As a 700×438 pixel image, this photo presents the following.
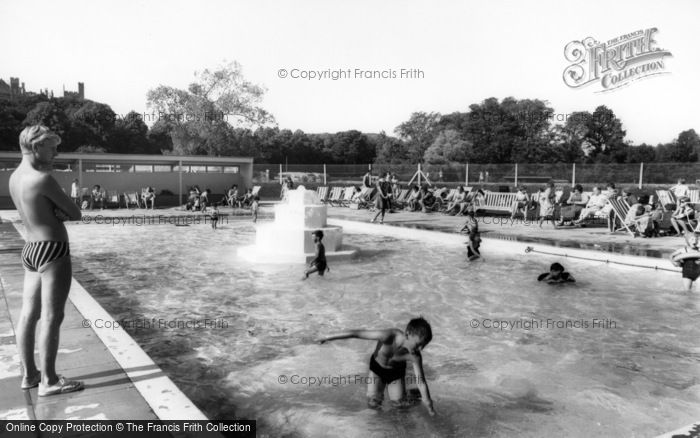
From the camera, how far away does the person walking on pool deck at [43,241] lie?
3.67 meters

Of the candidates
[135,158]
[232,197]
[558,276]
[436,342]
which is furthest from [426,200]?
[436,342]

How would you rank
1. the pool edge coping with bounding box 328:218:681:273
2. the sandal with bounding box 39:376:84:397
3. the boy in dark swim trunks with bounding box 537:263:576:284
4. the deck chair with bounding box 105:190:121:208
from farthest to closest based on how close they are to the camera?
the deck chair with bounding box 105:190:121:208 < the pool edge coping with bounding box 328:218:681:273 < the boy in dark swim trunks with bounding box 537:263:576:284 < the sandal with bounding box 39:376:84:397

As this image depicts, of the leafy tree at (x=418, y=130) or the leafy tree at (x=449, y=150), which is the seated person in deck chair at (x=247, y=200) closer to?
the leafy tree at (x=449, y=150)

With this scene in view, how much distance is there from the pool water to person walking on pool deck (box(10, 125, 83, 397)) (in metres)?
1.30

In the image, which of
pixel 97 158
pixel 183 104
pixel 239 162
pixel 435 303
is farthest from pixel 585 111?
pixel 435 303

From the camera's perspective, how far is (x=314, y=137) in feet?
351

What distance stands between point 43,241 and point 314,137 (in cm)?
10461

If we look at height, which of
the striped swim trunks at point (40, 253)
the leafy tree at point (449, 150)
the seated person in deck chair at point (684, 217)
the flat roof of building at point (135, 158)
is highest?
the leafy tree at point (449, 150)

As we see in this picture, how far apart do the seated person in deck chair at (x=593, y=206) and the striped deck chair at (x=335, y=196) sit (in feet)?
44.0

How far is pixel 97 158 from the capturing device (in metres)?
24.1

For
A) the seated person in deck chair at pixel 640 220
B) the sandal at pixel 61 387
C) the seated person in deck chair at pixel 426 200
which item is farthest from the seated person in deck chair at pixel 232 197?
the sandal at pixel 61 387

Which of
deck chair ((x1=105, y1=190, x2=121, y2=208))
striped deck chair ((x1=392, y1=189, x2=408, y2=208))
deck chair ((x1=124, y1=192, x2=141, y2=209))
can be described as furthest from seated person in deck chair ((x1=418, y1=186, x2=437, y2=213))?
deck chair ((x1=105, y1=190, x2=121, y2=208))

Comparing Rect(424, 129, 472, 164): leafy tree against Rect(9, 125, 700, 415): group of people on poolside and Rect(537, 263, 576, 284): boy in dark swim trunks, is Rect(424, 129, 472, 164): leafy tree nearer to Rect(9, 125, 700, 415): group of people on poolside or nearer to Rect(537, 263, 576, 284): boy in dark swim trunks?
Rect(537, 263, 576, 284): boy in dark swim trunks

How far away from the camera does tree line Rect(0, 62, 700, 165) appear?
48.0 metres
